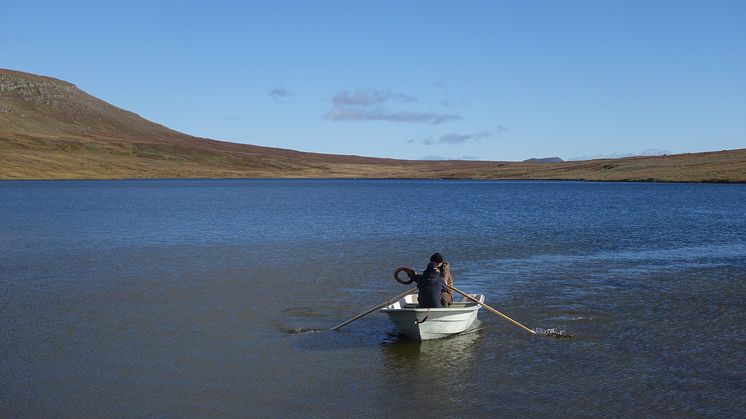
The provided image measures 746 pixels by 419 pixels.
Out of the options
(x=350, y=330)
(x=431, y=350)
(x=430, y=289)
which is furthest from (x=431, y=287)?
(x=350, y=330)

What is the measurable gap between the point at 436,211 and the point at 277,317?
4875cm

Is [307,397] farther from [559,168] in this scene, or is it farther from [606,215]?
[559,168]

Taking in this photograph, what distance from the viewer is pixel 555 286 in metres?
25.1

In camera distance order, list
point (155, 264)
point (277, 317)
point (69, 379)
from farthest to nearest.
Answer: point (155, 264) → point (277, 317) → point (69, 379)

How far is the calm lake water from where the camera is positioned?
1309 cm

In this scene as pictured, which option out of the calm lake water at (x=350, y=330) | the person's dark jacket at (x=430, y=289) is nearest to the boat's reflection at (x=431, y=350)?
the calm lake water at (x=350, y=330)

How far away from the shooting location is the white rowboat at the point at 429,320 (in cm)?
1691

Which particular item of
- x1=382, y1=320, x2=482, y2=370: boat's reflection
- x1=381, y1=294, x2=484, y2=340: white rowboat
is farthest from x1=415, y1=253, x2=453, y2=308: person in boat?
x1=382, y1=320, x2=482, y2=370: boat's reflection

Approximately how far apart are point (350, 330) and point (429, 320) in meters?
2.43

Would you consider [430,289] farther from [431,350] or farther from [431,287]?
[431,350]

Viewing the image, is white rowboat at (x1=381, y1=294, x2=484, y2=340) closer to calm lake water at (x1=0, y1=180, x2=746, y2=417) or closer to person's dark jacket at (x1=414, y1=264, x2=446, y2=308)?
calm lake water at (x1=0, y1=180, x2=746, y2=417)

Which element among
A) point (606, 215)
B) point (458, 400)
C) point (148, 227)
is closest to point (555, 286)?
point (458, 400)

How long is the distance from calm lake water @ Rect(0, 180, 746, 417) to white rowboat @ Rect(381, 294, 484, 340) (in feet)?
1.10

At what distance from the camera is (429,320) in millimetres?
17031
